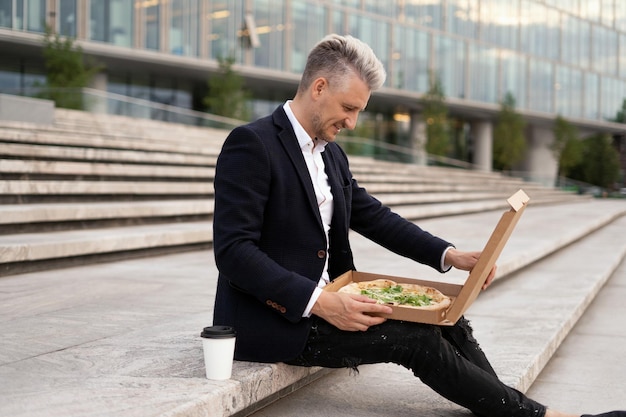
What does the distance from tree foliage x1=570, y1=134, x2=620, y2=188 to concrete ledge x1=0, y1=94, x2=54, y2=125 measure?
4915 centimetres

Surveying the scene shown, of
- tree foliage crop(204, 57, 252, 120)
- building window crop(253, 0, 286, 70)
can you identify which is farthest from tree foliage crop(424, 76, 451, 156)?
tree foliage crop(204, 57, 252, 120)

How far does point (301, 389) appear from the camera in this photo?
139 inches

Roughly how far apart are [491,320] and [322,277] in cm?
238

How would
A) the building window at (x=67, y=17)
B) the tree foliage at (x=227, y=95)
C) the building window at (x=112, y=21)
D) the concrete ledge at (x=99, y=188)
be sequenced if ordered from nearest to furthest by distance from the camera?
1. the concrete ledge at (x=99, y=188)
2. the building window at (x=67, y=17)
3. the building window at (x=112, y=21)
4. the tree foliage at (x=227, y=95)

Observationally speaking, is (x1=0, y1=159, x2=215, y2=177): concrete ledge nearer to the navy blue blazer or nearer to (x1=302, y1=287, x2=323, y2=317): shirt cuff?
the navy blue blazer

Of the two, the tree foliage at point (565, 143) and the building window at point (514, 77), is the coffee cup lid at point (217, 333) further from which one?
the tree foliage at point (565, 143)

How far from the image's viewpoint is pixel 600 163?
57.8 meters

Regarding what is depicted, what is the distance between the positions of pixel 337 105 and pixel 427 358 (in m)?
1.05

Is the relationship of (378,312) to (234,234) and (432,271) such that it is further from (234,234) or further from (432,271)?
(432,271)

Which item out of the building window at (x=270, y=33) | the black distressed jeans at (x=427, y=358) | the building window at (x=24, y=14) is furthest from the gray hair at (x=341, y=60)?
the building window at (x=270, y=33)

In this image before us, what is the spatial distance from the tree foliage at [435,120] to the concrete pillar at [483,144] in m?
8.60

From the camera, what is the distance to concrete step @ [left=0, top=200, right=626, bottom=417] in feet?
8.74

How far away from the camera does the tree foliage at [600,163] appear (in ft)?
188

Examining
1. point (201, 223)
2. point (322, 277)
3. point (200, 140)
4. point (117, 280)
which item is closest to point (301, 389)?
point (322, 277)
